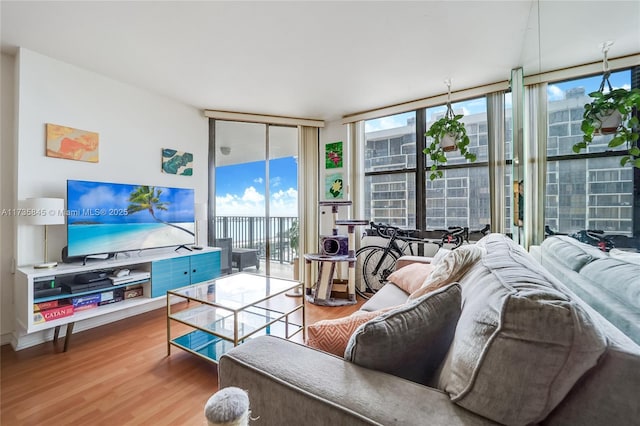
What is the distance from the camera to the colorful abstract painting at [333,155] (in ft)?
12.7

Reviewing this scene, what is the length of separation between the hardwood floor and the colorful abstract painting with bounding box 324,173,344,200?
8.48ft

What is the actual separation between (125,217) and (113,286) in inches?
26.6

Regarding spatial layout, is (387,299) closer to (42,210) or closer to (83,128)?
(42,210)

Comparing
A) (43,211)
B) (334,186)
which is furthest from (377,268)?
(43,211)

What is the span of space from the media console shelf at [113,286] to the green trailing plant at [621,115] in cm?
319

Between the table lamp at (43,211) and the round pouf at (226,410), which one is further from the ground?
the table lamp at (43,211)

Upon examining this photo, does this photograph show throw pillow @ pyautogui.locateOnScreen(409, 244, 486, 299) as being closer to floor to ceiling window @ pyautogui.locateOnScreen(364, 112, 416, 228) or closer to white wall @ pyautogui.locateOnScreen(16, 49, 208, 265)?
floor to ceiling window @ pyautogui.locateOnScreen(364, 112, 416, 228)

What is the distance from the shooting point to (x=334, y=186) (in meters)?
3.91

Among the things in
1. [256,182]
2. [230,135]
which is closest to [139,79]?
[230,135]

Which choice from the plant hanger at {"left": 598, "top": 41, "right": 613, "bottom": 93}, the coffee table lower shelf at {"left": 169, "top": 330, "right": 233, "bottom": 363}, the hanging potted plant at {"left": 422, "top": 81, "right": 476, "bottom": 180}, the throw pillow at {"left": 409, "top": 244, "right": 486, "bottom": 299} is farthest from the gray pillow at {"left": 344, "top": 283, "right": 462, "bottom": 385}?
the hanging potted plant at {"left": 422, "top": 81, "right": 476, "bottom": 180}

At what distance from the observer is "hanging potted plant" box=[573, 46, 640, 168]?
81 cm

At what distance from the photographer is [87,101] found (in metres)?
2.53

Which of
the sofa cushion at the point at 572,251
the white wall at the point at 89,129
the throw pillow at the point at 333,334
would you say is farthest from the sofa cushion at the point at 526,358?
the white wall at the point at 89,129

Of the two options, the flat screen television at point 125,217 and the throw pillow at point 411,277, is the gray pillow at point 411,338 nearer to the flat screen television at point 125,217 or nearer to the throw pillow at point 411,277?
the throw pillow at point 411,277
